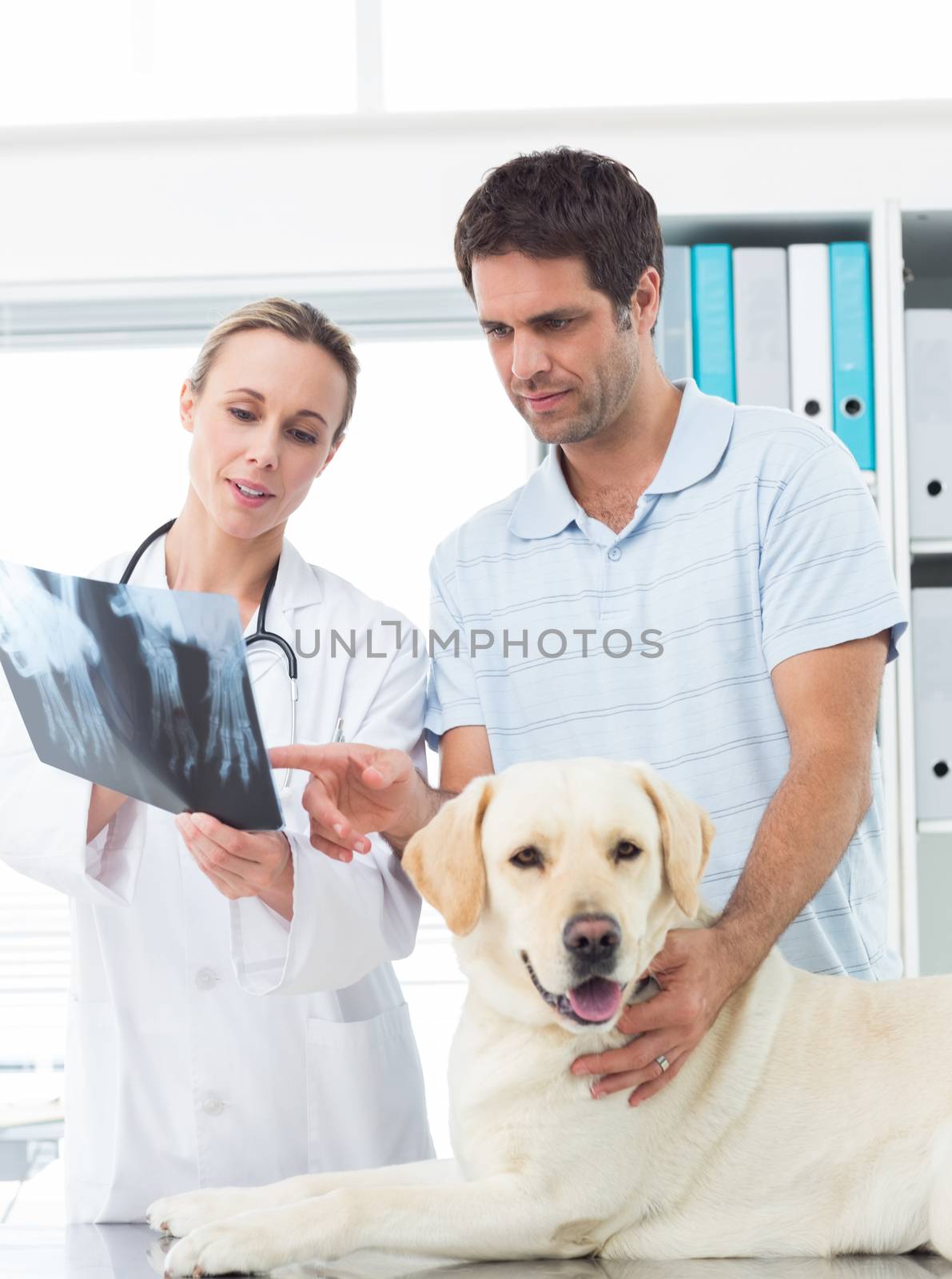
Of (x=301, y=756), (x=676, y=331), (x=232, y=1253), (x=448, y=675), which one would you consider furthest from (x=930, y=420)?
(x=232, y=1253)

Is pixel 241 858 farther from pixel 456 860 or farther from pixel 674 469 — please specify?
pixel 674 469

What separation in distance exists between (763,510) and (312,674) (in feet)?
2.00

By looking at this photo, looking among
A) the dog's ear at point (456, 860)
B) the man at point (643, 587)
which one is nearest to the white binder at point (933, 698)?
the man at point (643, 587)

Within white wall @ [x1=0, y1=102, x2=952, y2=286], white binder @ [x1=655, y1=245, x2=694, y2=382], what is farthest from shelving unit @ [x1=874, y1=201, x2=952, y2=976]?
white wall @ [x1=0, y1=102, x2=952, y2=286]

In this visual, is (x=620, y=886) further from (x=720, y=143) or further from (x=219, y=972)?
(x=720, y=143)

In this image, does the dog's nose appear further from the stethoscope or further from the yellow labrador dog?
the stethoscope

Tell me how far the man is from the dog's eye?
231 mm

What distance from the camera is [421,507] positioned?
2.90 m

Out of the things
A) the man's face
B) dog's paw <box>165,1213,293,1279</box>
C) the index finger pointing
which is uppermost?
the man's face

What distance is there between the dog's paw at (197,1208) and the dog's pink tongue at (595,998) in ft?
1.26

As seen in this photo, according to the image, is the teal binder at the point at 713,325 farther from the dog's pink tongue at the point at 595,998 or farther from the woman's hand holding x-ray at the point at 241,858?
the dog's pink tongue at the point at 595,998

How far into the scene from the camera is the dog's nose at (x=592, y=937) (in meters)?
1.02

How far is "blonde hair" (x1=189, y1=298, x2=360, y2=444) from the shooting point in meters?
1.64

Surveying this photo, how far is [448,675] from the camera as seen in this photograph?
5.28 ft
